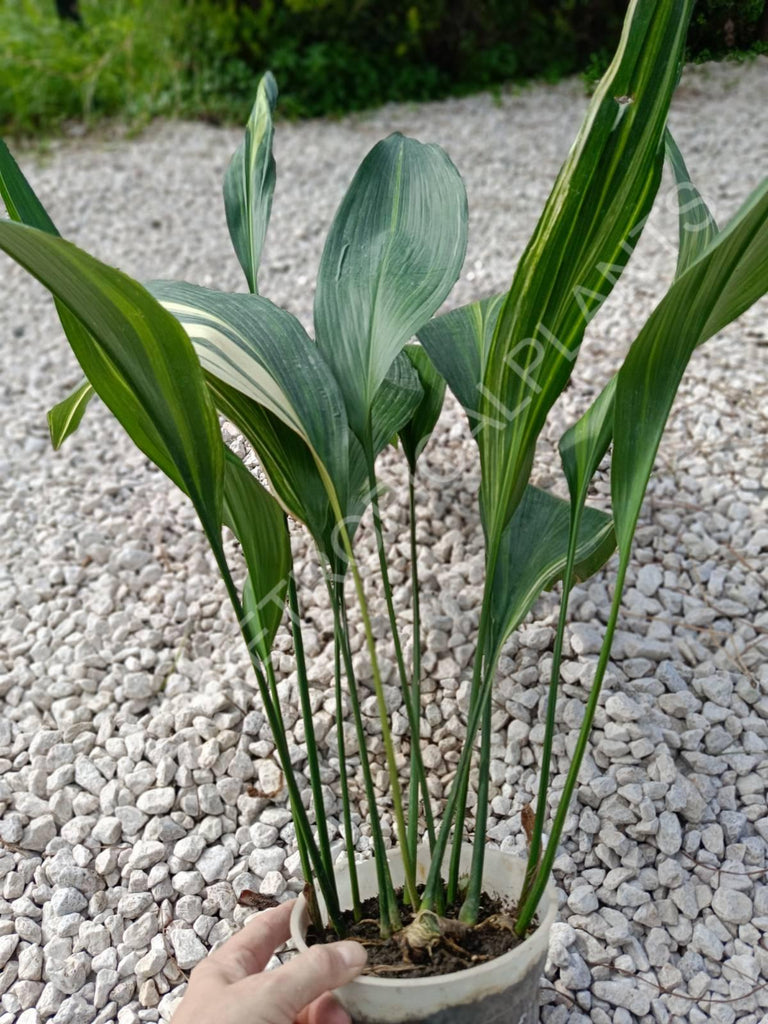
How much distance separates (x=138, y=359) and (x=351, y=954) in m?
0.40

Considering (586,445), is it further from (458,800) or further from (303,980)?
(303,980)

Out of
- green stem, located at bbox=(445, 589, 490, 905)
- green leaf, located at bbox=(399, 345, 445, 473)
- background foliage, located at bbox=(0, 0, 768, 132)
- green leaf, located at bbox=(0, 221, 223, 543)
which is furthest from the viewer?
background foliage, located at bbox=(0, 0, 768, 132)

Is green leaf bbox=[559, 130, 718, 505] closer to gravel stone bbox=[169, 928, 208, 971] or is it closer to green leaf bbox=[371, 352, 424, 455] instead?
green leaf bbox=[371, 352, 424, 455]

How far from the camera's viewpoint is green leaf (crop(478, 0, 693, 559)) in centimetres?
58

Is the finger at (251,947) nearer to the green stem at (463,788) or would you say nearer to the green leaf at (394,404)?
the green stem at (463,788)

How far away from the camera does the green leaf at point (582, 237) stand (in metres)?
0.58

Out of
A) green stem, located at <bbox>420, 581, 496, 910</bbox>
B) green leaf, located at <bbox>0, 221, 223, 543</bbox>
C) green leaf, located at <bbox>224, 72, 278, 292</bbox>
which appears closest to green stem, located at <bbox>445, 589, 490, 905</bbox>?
green stem, located at <bbox>420, 581, 496, 910</bbox>

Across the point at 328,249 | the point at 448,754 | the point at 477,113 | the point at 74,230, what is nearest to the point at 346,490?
the point at 328,249

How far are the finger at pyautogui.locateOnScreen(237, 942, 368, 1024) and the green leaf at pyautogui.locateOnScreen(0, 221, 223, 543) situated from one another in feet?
0.90

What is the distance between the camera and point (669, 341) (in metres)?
0.61

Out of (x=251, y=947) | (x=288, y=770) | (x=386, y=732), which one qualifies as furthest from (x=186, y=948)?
(x=386, y=732)

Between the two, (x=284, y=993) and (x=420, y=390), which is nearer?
(x=284, y=993)

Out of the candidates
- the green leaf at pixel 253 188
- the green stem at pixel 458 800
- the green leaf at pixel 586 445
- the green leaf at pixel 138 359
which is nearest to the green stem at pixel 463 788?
the green stem at pixel 458 800

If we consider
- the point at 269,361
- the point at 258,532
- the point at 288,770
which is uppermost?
the point at 269,361
